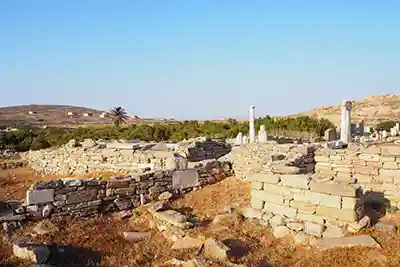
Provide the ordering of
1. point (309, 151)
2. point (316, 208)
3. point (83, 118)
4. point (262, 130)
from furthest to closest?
point (83, 118) < point (262, 130) < point (309, 151) < point (316, 208)

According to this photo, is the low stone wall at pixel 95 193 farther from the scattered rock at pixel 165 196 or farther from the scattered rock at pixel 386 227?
the scattered rock at pixel 386 227

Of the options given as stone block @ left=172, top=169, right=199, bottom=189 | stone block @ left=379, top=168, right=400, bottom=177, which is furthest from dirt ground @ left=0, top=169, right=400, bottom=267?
stone block @ left=379, top=168, right=400, bottom=177

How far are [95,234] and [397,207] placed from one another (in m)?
6.14

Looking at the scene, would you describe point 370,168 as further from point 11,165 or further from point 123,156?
point 11,165

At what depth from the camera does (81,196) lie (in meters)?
8.44

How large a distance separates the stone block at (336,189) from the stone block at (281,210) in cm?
66

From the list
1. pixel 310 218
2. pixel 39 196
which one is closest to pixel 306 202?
pixel 310 218

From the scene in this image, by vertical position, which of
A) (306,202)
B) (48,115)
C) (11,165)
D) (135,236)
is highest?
(48,115)

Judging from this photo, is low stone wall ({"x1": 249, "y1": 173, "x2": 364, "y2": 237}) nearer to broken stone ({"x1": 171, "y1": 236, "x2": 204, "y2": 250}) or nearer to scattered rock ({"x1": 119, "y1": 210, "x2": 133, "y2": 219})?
broken stone ({"x1": 171, "y1": 236, "x2": 204, "y2": 250})

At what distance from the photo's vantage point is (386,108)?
7069 centimetres

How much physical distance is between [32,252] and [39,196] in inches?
89.6

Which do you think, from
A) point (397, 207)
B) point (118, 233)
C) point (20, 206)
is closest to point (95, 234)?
point (118, 233)

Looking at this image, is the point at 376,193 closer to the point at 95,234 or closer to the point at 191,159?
the point at 95,234

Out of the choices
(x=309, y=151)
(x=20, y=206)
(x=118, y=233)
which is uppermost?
(x=309, y=151)
